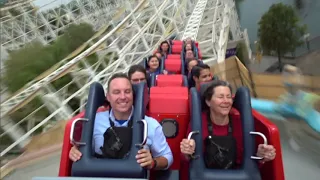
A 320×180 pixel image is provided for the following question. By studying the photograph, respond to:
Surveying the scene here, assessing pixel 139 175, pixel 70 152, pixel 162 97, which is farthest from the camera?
pixel 162 97

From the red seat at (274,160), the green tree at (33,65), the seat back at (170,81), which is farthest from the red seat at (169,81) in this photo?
the green tree at (33,65)

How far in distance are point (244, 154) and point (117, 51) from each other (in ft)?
21.1

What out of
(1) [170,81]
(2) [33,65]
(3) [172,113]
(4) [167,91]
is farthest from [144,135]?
(2) [33,65]

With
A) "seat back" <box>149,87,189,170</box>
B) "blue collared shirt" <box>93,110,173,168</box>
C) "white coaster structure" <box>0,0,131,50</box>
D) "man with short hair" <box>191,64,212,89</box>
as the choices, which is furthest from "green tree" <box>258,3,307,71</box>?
"blue collared shirt" <box>93,110,173,168</box>

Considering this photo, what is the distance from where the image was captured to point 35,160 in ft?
10.5

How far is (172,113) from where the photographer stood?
Result: 186 cm

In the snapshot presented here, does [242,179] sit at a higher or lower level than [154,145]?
lower

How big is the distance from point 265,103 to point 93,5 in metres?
11.1

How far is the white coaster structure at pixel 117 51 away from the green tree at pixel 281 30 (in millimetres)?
1368

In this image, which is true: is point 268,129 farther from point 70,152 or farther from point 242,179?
point 70,152

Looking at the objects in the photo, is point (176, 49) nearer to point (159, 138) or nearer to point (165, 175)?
point (165, 175)

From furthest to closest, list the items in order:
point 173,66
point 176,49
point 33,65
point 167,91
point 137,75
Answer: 1. point 33,65
2. point 176,49
3. point 173,66
4. point 137,75
5. point 167,91

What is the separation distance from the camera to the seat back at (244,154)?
1429 millimetres

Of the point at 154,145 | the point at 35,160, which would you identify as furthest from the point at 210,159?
the point at 35,160
